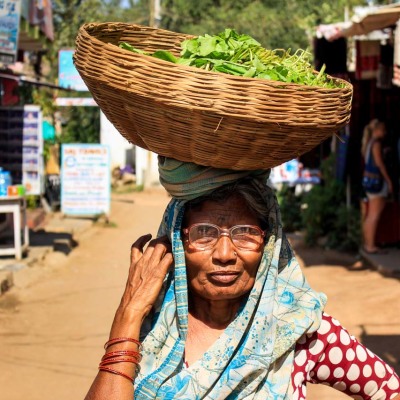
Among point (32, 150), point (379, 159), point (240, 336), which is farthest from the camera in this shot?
point (32, 150)

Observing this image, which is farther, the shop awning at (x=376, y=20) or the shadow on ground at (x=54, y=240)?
the shadow on ground at (x=54, y=240)

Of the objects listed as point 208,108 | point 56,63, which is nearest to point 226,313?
point 208,108

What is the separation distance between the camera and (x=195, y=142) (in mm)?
2148

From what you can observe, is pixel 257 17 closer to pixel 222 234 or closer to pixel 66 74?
pixel 66 74

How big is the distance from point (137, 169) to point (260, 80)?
28445 mm

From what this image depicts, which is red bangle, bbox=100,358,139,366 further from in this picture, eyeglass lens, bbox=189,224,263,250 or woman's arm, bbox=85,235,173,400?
eyeglass lens, bbox=189,224,263,250

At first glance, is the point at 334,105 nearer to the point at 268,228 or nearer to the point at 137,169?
the point at 268,228

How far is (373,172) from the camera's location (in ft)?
36.1

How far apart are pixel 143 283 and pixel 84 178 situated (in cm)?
1367

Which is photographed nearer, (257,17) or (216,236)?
(216,236)

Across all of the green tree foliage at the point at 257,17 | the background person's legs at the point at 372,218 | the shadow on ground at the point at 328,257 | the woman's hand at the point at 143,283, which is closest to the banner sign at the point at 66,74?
the shadow on ground at the point at 328,257

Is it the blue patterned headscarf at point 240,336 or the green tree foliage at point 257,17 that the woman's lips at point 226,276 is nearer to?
the blue patterned headscarf at point 240,336

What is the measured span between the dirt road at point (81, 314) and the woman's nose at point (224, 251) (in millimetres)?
3954

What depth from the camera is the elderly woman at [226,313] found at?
90.0 inches
